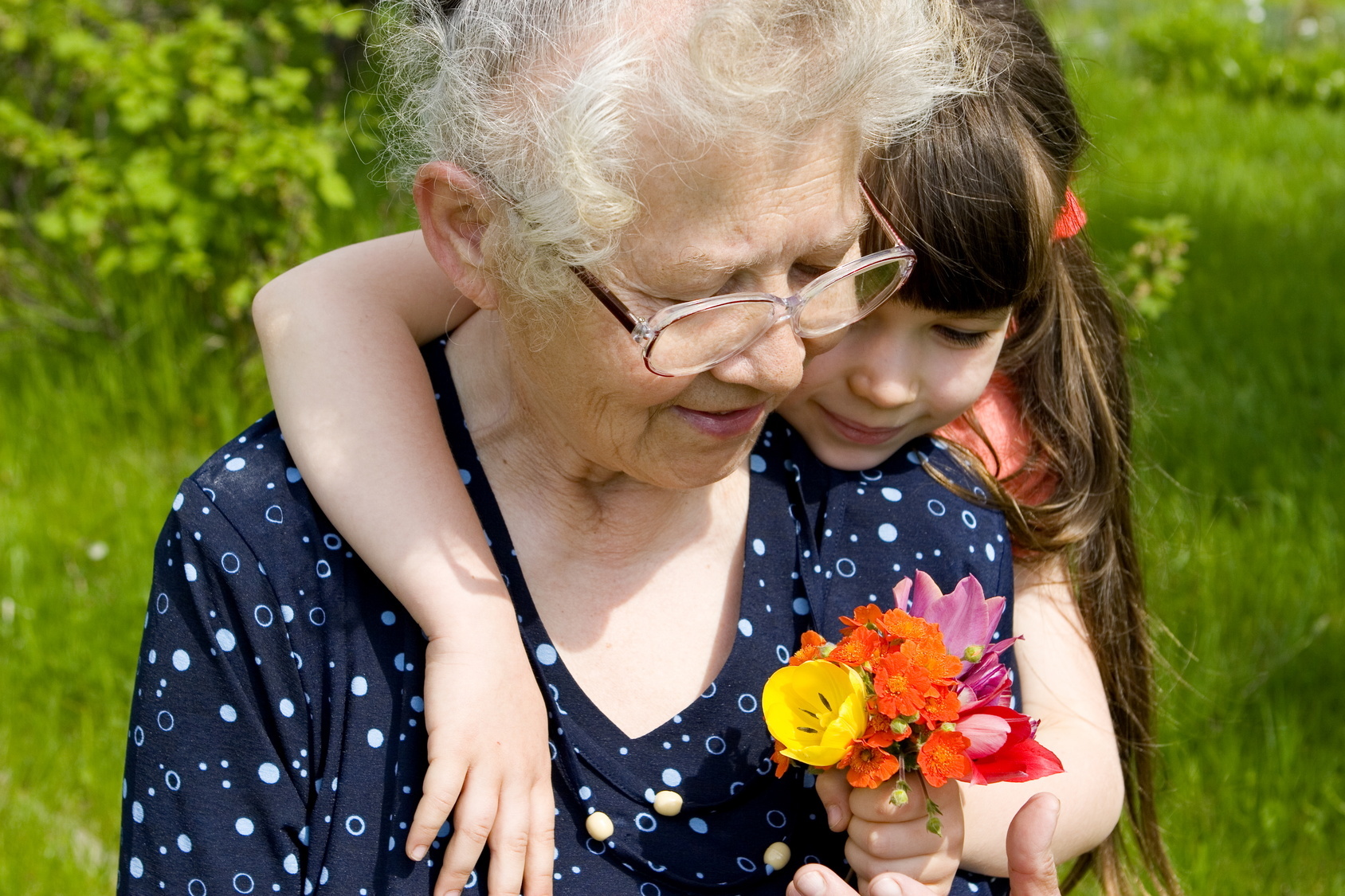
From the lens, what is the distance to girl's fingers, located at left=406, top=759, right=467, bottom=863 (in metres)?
1.69

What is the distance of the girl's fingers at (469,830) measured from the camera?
5.57 feet

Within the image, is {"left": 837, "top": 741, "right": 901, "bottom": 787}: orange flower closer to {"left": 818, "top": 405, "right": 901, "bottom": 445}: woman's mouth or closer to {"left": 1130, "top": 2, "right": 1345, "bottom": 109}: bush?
{"left": 818, "top": 405, "right": 901, "bottom": 445}: woman's mouth

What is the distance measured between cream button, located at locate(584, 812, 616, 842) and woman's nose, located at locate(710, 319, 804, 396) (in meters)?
0.65

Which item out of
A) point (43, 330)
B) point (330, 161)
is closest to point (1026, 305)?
point (330, 161)

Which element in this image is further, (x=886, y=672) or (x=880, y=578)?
(x=880, y=578)

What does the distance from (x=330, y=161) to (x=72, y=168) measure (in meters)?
1.01

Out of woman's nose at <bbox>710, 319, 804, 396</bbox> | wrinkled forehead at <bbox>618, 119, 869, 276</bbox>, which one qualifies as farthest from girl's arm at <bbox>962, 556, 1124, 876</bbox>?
wrinkled forehead at <bbox>618, 119, 869, 276</bbox>

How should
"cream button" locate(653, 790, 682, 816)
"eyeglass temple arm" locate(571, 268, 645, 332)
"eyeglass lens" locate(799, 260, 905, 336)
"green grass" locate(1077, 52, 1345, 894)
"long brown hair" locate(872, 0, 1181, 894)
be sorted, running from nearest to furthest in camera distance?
"eyeglass temple arm" locate(571, 268, 645, 332), "eyeglass lens" locate(799, 260, 905, 336), "cream button" locate(653, 790, 682, 816), "long brown hair" locate(872, 0, 1181, 894), "green grass" locate(1077, 52, 1345, 894)

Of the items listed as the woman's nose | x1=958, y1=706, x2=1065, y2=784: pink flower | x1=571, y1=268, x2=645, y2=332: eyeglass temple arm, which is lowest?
x1=958, y1=706, x2=1065, y2=784: pink flower

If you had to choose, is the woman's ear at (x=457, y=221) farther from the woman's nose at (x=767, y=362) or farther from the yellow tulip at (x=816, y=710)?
the yellow tulip at (x=816, y=710)

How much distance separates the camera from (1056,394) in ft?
7.71

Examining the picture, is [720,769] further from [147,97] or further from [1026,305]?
[147,97]

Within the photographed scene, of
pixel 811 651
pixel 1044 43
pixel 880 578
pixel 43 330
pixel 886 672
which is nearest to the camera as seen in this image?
pixel 886 672

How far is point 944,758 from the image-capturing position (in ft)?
5.18
